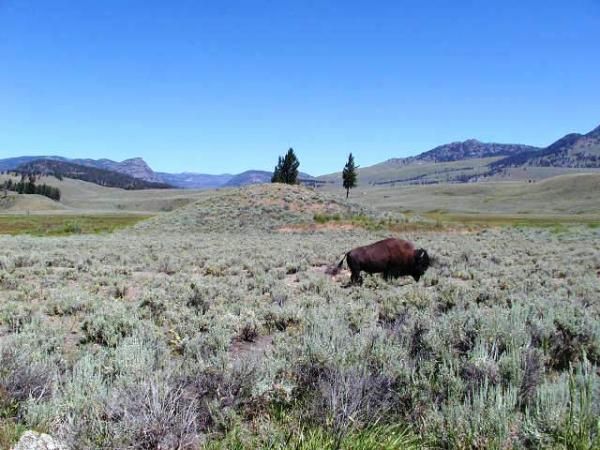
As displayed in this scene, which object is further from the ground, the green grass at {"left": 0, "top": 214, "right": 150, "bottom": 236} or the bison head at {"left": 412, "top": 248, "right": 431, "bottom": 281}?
the bison head at {"left": 412, "top": 248, "right": 431, "bottom": 281}

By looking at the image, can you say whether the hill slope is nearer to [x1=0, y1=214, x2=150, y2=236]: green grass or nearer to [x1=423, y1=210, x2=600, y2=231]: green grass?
[x1=423, y1=210, x2=600, y2=231]: green grass

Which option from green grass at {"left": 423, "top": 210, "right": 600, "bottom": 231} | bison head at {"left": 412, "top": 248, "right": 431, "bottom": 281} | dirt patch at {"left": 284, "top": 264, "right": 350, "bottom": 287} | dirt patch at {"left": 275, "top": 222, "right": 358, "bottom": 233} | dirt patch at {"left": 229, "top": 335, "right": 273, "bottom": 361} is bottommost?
green grass at {"left": 423, "top": 210, "right": 600, "bottom": 231}

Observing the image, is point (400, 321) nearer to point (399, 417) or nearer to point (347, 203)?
point (399, 417)

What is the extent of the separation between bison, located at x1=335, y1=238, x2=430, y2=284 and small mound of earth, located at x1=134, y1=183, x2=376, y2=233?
2868 cm

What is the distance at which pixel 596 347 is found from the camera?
546cm

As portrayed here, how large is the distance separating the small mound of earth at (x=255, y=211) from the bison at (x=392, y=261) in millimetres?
28676

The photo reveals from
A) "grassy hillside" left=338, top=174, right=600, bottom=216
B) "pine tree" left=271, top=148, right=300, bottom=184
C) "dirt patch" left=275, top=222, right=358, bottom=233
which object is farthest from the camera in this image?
"grassy hillside" left=338, top=174, right=600, bottom=216

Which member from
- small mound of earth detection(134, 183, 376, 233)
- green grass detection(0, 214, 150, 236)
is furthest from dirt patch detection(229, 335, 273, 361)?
green grass detection(0, 214, 150, 236)

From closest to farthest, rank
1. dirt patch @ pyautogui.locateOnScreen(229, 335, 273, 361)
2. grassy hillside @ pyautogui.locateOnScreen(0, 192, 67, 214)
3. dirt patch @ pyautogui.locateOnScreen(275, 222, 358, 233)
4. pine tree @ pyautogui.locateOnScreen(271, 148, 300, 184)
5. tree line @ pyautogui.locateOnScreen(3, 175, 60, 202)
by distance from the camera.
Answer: dirt patch @ pyautogui.locateOnScreen(229, 335, 273, 361)
dirt patch @ pyautogui.locateOnScreen(275, 222, 358, 233)
pine tree @ pyautogui.locateOnScreen(271, 148, 300, 184)
grassy hillside @ pyautogui.locateOnScreen(0, 192, 67, 214)
tree line @ pyautogui.locateOnScreen(3, 175, 60, 202)

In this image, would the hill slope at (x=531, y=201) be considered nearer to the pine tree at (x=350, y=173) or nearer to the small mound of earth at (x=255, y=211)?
the pine tree at (x=350, y=173)

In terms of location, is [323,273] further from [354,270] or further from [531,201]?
[531,201]

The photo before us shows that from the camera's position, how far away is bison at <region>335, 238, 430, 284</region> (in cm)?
1233

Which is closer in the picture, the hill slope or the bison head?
the bison head

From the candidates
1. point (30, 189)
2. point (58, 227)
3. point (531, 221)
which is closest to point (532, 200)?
point (531, 221)
